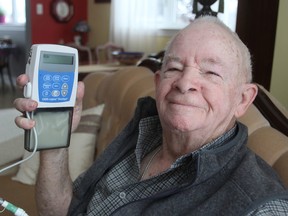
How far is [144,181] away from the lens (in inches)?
34.9

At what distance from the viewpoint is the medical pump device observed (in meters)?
0.83

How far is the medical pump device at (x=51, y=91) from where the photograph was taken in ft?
2.72

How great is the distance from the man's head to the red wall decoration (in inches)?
170

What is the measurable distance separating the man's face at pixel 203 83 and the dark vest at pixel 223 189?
0.08 metres

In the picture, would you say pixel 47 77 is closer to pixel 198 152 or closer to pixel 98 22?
pixel 198 152

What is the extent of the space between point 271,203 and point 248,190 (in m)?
0.05

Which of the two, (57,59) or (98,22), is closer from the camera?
(57,59)

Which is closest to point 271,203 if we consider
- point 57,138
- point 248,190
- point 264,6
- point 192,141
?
point 248,190

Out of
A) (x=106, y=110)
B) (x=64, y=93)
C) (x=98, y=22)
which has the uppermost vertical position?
(x=98, y=22)

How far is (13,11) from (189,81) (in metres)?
6.81

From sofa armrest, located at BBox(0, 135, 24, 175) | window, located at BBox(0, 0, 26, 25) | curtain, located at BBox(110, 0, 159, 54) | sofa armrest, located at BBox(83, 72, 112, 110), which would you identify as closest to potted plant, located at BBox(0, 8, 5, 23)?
window, located at BBox(0, 0, 26, 25)

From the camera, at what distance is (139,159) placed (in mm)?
1022

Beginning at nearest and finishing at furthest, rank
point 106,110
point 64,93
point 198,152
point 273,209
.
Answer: point 273,209 < point 198,152 < point 64,93 < point 106,110

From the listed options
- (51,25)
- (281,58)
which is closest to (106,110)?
(281,58)
